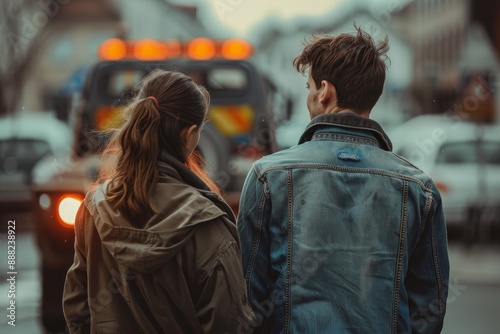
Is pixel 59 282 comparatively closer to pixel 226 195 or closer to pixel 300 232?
pixel 226 195

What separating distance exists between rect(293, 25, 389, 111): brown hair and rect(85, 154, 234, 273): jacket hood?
1.42 ft

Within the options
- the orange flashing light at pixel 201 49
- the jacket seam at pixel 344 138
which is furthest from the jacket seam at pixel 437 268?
the orange flashing light at pixel 201 49

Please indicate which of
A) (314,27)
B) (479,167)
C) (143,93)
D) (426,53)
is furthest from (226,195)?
(426,53)

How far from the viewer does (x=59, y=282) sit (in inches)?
223

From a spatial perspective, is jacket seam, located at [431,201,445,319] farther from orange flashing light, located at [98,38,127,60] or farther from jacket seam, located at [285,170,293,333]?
orange flashing light, located at [98,38,127,60]

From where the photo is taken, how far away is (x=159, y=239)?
7.45ft

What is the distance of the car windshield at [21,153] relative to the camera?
16562mm

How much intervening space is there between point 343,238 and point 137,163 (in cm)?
55

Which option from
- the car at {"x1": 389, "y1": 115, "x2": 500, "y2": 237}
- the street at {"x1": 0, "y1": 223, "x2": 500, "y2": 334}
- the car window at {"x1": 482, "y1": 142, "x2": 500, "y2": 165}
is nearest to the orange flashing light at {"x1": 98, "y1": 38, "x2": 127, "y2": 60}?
the street at {"x1": 0, "y1": 223, "x2": 500, "y2": 334}

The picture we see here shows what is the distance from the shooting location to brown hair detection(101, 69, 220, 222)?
7.66 ft

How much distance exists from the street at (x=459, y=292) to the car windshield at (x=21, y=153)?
498 centimetres

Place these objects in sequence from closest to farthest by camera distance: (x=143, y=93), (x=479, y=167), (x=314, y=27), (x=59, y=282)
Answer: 1. (x=143, y=93)
2. (x=59, y=282)
3. (x=314, y=27)
4. (x=479, y=167)

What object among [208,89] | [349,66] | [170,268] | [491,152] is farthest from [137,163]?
[491,152]

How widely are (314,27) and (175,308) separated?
749 centimetres
